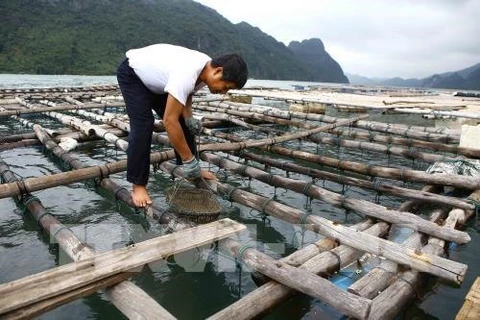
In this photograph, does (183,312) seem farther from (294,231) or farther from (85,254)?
(294,231)

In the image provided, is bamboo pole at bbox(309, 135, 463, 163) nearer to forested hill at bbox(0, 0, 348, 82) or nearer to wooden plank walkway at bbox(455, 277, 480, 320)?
wooden plank walkway at bbox(455, 277, 480, 320)

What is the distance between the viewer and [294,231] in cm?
559

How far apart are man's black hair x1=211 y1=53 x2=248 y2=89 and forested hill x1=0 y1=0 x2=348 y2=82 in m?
80.5

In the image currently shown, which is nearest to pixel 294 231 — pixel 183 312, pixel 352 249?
pixel 352 249

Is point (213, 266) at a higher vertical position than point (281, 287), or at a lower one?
lower

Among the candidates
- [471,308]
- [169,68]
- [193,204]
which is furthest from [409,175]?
[169,68]

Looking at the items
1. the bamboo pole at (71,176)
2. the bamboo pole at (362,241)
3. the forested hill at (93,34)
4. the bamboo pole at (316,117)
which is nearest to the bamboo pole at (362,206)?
the bamboo pole at (362,241)

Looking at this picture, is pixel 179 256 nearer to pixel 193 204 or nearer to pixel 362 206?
pixel 193 204

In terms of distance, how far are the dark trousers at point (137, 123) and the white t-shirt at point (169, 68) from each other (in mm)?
127

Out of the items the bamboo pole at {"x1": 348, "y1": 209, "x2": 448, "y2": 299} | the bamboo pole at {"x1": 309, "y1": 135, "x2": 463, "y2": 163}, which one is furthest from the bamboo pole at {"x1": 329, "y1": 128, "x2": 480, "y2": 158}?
the bamboo pole at {"x1": 348, "y1": 209, "x2": 448, "y2": 299}

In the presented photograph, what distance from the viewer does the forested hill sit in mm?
82062

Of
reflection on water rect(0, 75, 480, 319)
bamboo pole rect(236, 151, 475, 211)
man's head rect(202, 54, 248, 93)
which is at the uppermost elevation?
man's head rect(202, 54, 248, 93)

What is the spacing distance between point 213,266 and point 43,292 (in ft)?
7.11

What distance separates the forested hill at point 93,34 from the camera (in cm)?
8206
